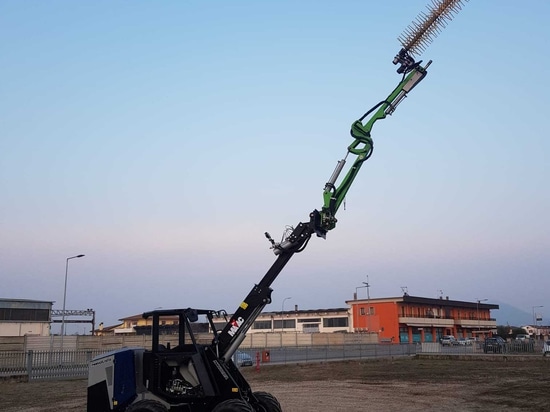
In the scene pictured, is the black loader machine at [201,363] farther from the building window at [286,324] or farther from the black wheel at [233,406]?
the building window at [286,324]

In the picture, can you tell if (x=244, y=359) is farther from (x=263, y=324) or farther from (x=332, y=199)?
(x=263, y=324)

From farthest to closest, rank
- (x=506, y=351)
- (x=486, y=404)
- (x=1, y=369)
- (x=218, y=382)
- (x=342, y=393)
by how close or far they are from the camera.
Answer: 1. (x=506, y=351)
2. (x=1, y=369)
3. (x=342, y=393)
4. (x=486, y=404)
5. (x=218, y=382)

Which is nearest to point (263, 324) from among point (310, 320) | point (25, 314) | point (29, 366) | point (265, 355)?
point (310, 320)

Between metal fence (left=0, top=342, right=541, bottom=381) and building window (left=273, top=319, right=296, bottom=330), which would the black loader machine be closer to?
metal fence (left=0, top=342, right=541, bottom=381)

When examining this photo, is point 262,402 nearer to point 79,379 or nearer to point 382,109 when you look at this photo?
point 382,109

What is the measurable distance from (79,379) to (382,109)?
26.9 meters

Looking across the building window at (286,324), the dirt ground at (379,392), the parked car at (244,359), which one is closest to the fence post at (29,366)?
the dirt ground at (379,392)

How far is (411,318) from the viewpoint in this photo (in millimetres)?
94438

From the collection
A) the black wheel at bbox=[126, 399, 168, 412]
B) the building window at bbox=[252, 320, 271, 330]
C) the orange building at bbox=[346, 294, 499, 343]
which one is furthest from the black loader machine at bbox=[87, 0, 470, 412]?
the building window at bbox=[252, 320, 271, 330]

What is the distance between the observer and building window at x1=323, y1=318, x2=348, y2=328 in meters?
101

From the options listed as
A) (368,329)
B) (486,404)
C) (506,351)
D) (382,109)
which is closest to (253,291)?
(382,109)

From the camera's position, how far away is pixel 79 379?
33656 millimetres

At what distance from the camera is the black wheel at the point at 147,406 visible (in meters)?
11.3

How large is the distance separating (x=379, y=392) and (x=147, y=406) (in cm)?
1496
